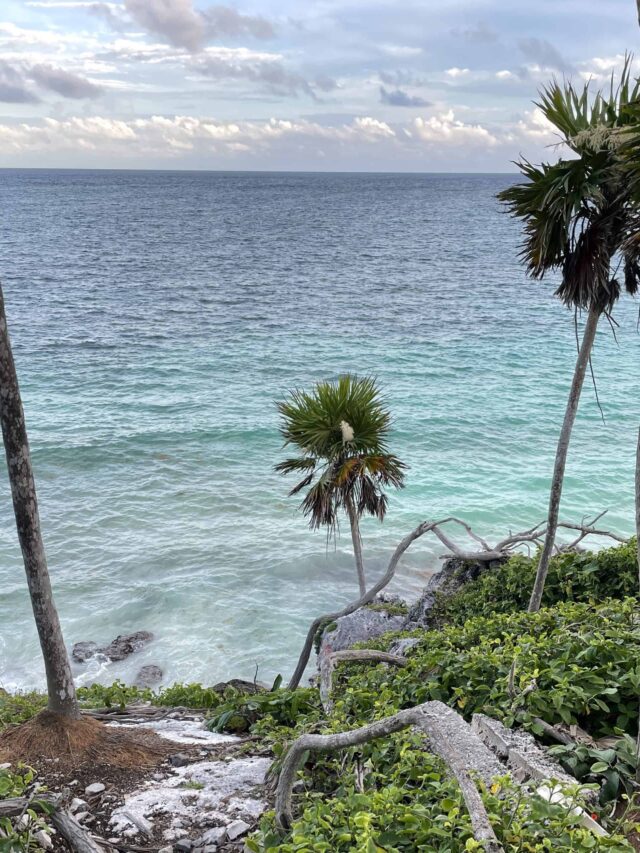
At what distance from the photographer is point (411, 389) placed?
30578 mm

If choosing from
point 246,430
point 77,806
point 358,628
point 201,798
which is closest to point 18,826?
point 77,806

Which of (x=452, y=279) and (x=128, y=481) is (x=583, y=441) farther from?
(x=452, y=279)

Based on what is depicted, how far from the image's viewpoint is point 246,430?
85.6 feet

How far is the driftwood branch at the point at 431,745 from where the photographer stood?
325 cm

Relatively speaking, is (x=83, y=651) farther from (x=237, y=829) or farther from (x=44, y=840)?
(x=237, y=829)

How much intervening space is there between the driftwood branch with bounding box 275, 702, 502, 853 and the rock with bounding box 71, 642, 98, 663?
10.9 m

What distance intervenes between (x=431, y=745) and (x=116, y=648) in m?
11.8

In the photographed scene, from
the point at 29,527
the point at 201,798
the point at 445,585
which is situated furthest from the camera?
the point at 445,585

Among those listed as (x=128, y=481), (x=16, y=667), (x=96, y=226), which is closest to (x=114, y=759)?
(x=16, y=667)

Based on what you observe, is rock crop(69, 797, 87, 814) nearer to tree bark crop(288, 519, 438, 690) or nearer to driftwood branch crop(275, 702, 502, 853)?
driftwood branch crop(275, 702, 502, 853)

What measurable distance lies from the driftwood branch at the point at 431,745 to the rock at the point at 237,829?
889mm

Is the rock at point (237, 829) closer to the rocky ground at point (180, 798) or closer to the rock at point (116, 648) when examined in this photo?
the rocky ground at point (180, 798)

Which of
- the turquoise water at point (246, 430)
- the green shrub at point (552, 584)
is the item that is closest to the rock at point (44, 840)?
the green shrub at point (552, 584)

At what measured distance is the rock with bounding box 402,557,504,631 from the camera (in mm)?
11180
